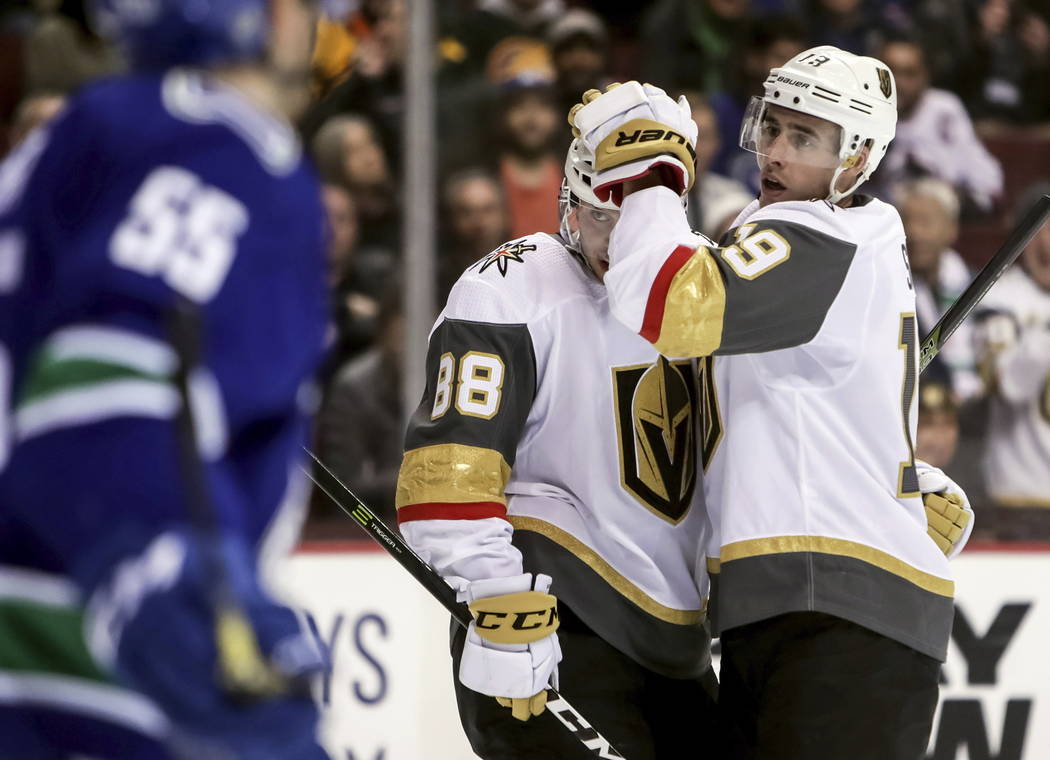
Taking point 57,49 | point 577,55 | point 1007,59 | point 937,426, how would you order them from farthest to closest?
point 1007,59
point 577,55
point 57,49
point 937,426

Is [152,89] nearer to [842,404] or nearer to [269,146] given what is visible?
[269,146]

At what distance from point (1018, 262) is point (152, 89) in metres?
3.80

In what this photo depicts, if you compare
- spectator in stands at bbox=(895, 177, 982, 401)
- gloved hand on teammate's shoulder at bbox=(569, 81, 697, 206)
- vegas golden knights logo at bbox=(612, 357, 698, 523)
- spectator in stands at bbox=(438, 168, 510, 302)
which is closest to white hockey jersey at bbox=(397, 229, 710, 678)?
vegas golden knights logo at bbox=(612, 357, 698, 523)

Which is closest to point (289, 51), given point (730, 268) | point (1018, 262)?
point (730, 268)

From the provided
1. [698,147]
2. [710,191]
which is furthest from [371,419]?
[698,147]

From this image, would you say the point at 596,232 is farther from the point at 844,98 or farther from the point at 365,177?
the point at 365,177

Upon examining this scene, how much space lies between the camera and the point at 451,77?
4293 millimetres

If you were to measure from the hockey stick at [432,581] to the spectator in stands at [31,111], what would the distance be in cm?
205

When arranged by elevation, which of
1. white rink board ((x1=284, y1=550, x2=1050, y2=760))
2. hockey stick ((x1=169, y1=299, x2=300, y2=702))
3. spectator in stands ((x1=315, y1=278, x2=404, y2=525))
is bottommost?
white rink board ((x1=284, y1=550, x2=1050, y2=760))

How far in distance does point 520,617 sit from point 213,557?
1226 mm

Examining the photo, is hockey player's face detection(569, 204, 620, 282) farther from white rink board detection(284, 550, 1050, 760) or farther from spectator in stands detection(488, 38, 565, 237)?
spectator in stands detection(488, 38, 565, 237)

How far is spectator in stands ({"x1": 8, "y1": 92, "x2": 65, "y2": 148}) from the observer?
13.3ft

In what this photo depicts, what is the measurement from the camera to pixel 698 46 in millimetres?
4723

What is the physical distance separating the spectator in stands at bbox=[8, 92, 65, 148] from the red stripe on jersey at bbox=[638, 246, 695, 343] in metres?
2.49
